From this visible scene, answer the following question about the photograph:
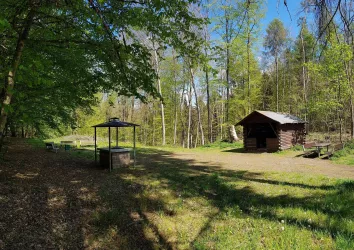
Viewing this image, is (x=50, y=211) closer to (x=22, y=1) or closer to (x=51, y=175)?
(x=51, y=175)

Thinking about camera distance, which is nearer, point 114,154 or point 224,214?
point 224,214

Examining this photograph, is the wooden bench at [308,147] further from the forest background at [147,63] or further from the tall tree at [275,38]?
the tall tree at [275,38]

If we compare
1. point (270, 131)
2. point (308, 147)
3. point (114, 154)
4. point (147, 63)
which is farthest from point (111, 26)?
point (270, 131)

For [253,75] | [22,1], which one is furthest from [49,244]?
[253,75]

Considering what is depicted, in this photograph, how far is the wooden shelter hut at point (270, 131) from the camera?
17781 millimetres

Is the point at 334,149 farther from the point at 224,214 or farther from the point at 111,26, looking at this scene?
the point at 111,26

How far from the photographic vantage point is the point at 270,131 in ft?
66.5

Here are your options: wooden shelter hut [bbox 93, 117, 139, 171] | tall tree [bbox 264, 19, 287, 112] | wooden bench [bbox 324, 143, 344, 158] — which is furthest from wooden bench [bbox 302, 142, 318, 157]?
tall tree [bbox 264, 19, 287, 112]

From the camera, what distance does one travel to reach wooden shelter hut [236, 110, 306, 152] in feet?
58.3

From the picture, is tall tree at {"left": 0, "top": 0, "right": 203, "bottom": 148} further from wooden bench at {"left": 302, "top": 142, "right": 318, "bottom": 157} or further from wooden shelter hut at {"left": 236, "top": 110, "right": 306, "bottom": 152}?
wooden shelter hut at {"left": 236, "top": 110, "right": 306, "bottom": 152}

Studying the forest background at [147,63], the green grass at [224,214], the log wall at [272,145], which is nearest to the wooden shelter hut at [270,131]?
the log wall at [272,145]

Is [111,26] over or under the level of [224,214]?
over

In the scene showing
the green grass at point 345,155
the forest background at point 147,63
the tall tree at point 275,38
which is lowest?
the green grass at point 345,155

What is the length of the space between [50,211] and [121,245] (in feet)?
6.42
